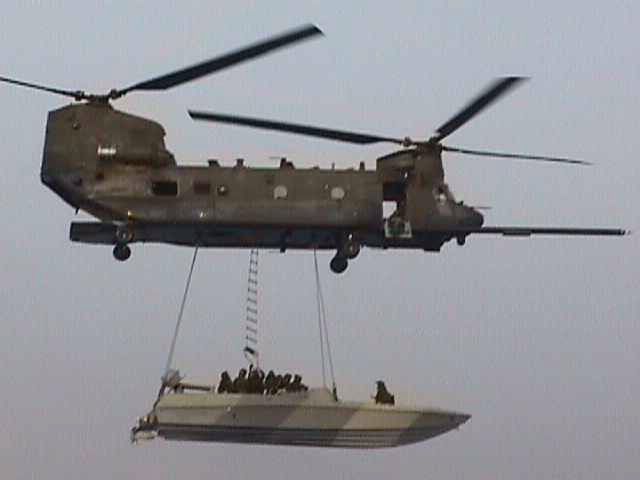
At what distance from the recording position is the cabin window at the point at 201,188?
20.6 m

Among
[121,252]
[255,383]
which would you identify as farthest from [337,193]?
[255,383]

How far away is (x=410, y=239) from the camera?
2114 cm

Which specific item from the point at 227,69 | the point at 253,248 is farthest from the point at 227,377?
the point at 227,69

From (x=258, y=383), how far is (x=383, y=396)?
1.99 meters

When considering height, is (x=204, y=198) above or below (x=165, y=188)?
below

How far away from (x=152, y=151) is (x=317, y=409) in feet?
15.4

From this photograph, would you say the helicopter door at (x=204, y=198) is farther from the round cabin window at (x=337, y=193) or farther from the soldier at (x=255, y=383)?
the soldier at (x=255, y=383)

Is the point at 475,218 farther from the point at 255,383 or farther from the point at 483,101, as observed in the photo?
the point at 255,383

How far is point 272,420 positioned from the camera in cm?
2252

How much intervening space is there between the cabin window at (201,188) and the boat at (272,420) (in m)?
3.61

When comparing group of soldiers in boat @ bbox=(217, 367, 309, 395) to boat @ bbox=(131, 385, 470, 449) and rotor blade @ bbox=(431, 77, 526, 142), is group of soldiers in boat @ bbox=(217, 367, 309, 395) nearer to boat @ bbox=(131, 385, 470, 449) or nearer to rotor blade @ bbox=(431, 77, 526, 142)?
boat @ bbox=(131, 385, 470, 449)

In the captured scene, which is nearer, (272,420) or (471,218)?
(471,218)

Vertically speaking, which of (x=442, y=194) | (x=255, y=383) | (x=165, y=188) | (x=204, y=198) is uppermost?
(x=442, y=194)

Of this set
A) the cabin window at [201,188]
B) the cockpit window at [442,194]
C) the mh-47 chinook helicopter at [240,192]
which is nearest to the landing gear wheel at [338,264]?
the mh-47 chinook helicopter at [240,192]
